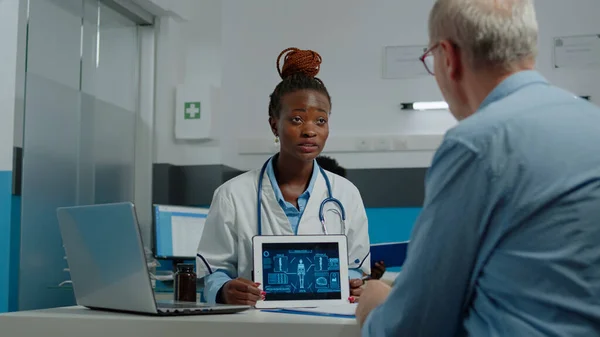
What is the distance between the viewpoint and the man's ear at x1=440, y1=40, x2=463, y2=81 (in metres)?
1.05

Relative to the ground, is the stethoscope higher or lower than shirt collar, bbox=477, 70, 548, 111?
lower

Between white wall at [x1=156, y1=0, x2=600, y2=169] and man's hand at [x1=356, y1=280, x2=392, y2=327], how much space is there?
3.11 meters

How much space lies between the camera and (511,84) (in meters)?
1.00

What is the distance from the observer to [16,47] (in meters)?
3.26

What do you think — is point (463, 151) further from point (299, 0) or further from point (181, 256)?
point (299, 0)

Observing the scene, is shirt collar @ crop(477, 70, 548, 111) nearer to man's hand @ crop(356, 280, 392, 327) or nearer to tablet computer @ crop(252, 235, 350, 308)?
man's hand @ crop(356, 280, 392, 327)

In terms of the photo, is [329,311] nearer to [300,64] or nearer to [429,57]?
[429,57]

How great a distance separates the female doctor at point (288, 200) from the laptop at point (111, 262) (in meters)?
0.29

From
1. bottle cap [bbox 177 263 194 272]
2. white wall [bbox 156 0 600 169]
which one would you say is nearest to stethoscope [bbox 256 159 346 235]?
bottle cap [bbox 177 263 194 272]

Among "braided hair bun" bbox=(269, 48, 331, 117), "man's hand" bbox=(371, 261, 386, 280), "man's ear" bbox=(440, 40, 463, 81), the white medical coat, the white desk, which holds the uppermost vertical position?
"braided hair bun" bbox=(269, 48, 331, 117)

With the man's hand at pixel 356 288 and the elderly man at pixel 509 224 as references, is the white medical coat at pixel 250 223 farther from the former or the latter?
the elderly man at pixel 509 224

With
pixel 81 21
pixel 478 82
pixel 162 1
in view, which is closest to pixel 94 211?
pixel 478 82

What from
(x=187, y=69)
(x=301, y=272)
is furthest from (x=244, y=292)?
(x=187, y=69)

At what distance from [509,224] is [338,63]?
3.60 m
